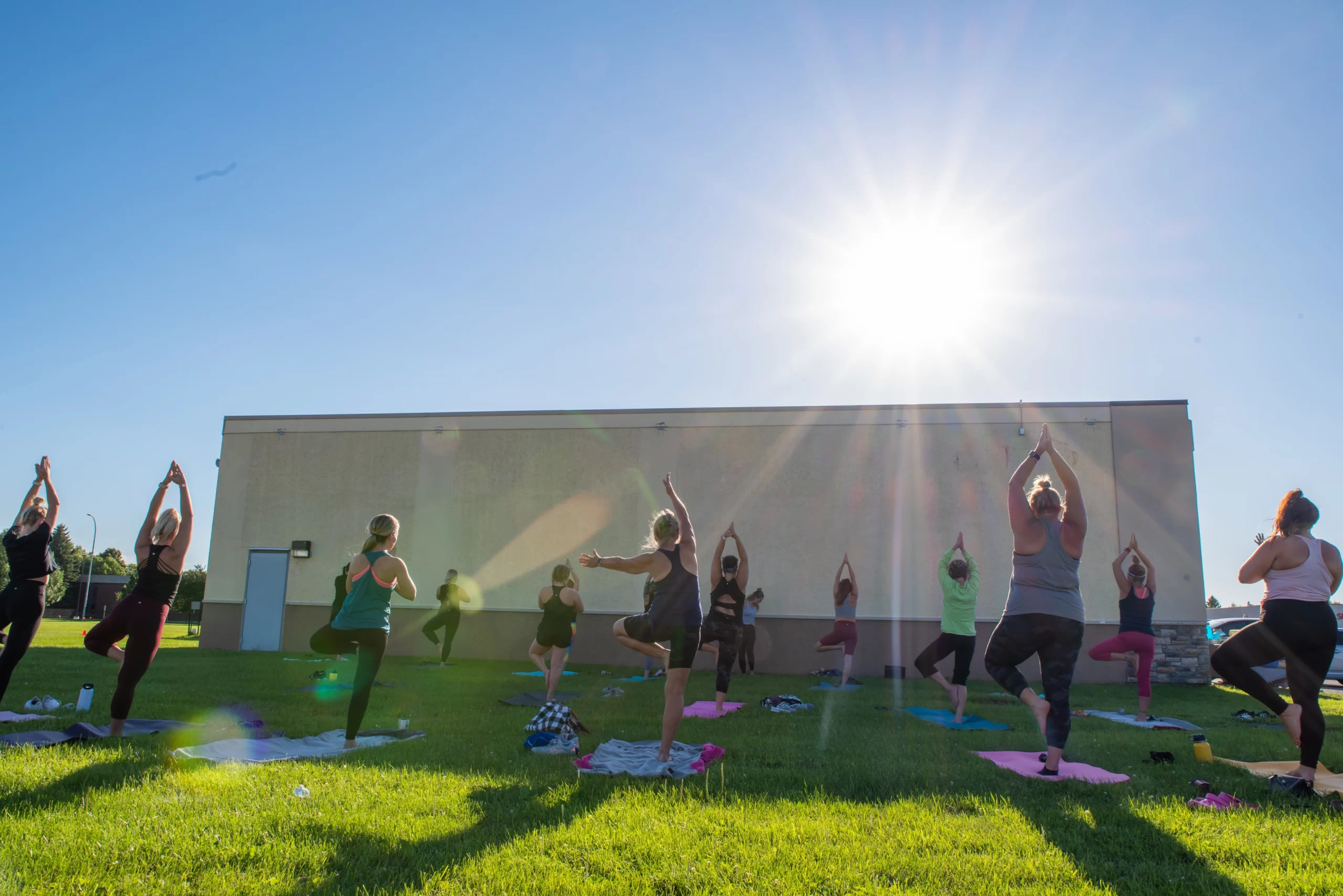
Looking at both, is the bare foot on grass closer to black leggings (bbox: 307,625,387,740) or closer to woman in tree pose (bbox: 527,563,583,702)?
woman in tree pose (bbox: 527,563,583,702)

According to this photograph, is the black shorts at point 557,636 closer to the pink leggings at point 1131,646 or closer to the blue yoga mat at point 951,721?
the blue yoga mat at point 951,721

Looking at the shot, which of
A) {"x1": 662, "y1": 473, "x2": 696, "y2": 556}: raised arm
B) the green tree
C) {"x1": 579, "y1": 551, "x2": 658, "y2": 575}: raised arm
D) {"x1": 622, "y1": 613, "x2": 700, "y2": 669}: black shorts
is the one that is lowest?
the green tree

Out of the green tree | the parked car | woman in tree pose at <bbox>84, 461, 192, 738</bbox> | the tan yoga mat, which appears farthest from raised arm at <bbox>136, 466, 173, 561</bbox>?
the green tree

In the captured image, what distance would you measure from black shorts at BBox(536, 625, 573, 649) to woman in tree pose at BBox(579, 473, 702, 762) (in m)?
2.95

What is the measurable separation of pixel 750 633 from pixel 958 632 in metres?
7.61

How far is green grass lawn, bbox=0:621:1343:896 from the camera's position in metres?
3.20

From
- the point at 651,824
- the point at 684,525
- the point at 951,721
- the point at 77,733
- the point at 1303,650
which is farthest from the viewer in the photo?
the point at 951,721

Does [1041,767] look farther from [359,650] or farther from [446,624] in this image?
[446,624]

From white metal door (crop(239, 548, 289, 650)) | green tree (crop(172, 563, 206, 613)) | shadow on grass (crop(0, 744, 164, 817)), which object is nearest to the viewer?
shadow on grass (crop(0, 744, 164, 817))

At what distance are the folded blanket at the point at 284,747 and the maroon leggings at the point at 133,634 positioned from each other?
669 mm

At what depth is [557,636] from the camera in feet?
28.4

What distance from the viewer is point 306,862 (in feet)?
11.0

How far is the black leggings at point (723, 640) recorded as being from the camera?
870 cm

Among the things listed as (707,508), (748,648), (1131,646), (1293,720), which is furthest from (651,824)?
(707,508)
